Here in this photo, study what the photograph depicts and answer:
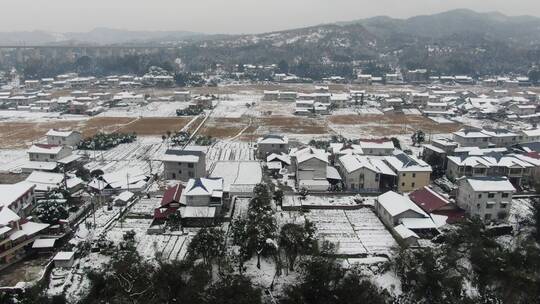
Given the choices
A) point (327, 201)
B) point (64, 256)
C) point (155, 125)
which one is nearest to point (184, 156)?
point (327, 201)

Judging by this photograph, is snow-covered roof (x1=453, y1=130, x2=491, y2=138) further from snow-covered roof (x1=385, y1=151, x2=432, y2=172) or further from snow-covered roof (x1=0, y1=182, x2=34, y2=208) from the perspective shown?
snow-covered roof (x1=0, y1=182, x2=34, y2=208)

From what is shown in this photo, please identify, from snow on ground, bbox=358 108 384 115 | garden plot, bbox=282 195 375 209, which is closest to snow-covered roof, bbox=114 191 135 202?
garden plot, bbox=282 195 375 209

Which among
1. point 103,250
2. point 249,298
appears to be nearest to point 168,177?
point 103,250

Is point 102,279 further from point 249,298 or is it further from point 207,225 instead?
point 207,225

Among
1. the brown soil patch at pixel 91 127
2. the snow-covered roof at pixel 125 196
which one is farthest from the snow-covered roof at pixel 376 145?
the brown soil patch at pixel 91 127

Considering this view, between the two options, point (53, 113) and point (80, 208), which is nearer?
point (80, 208)

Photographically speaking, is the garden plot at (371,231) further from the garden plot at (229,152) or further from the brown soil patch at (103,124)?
the brown soil patch at (103,124)
